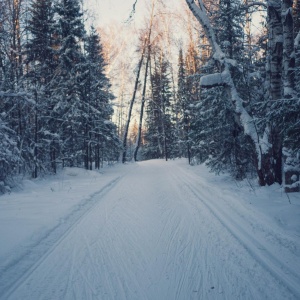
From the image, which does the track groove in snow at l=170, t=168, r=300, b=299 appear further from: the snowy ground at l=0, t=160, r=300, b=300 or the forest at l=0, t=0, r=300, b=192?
the forest at l=0, t=0, r=300, b=192

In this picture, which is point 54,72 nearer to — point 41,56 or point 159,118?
point 41,56

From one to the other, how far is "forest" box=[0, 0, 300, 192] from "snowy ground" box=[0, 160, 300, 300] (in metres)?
1.86

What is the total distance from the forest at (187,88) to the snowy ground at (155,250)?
1.86 meters

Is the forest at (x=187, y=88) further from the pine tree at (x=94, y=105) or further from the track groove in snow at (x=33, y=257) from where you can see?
the track groove in snow at (x=33, y=257)

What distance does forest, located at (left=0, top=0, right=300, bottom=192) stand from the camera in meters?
6.68

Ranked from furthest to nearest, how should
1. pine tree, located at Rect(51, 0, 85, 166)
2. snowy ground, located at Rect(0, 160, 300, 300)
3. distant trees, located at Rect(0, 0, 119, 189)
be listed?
pine tree, located at Rect(51, 0, 85, 166) < distant trees, located at Rect(0, 0, 119, 189) < snowy ground, located at Rect(0, 160, 300, 300)

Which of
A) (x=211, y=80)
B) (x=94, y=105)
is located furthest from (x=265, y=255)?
(x=94, y=105)

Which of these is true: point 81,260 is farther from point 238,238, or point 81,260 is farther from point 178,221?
point 238,238

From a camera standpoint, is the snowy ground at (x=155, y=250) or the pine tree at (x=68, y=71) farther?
the pine tree at (x=68, y=71)

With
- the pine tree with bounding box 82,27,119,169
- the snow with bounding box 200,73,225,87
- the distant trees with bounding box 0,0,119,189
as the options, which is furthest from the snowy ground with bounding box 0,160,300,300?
the pine tree with bounding box 82,27,119,169

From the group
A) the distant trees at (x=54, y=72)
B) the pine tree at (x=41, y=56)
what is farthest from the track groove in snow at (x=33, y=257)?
the pine tree at (x=41, y=56)

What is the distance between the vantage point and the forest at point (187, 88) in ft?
21.9

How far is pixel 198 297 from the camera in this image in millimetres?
2477

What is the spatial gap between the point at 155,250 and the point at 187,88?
2075 cm
